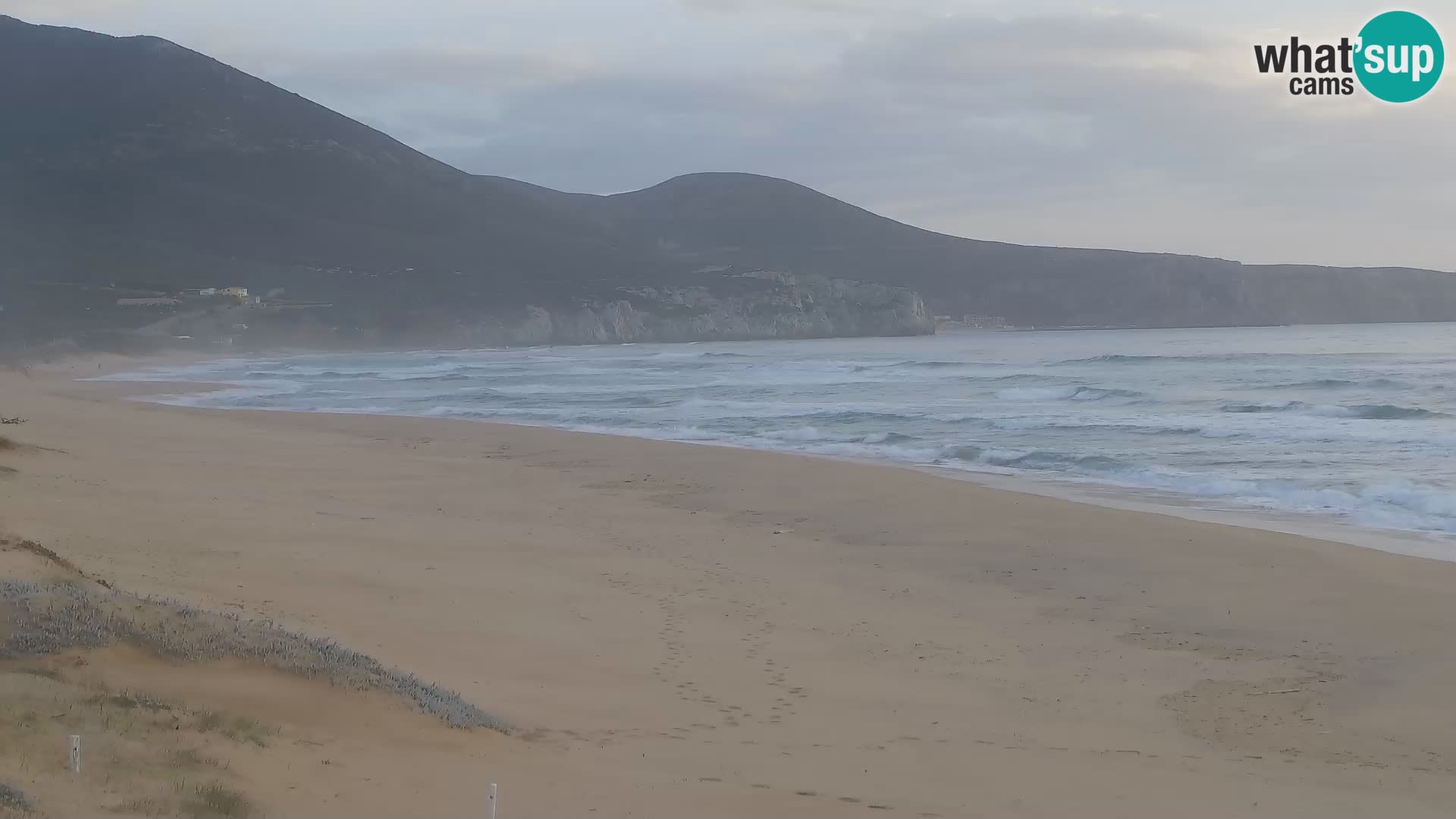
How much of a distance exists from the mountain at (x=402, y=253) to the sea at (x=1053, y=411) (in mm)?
40943

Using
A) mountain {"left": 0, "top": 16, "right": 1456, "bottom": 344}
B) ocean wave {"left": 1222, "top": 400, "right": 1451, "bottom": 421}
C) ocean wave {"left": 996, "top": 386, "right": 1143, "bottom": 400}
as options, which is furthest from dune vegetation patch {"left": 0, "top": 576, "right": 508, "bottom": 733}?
mountain {"left": 0, "top": 16, "right": 1456, "bottom": 344}

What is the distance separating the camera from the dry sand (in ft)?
15.8

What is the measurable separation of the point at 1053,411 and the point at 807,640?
19.4 metres

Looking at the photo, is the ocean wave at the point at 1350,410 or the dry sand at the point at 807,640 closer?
the dry sand at the point at 807,640

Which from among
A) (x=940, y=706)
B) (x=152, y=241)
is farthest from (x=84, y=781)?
(x=152, y=241)

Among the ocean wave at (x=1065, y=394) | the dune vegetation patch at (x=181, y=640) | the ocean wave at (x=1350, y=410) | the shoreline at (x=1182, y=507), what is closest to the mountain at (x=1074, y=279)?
the ocean wave at (x=1065, y=394)

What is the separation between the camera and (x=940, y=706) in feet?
20.5

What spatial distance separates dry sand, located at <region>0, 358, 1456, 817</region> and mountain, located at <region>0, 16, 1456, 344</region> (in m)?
73.7

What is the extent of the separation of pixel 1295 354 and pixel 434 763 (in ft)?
174

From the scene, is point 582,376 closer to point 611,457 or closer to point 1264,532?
point 611,457

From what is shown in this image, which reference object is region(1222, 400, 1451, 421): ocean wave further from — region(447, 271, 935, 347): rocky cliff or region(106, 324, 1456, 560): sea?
region(447, 271, 935, 347): rocky cliff

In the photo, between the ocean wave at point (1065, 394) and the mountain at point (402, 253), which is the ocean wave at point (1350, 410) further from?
the mountain at point (402, 253)

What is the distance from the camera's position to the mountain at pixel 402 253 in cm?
9406

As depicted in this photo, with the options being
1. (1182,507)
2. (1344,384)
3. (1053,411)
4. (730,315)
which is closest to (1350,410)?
(1053,411)
